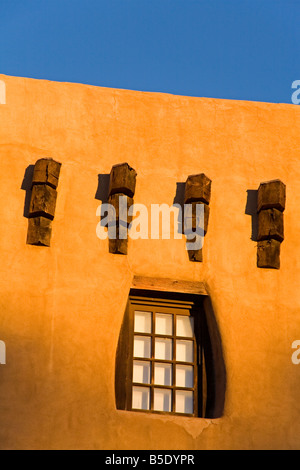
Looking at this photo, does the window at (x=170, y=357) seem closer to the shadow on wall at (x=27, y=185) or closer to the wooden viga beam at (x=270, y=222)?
the wooden viga beam at (x=270, y=222)

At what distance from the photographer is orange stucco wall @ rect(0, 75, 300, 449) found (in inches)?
304

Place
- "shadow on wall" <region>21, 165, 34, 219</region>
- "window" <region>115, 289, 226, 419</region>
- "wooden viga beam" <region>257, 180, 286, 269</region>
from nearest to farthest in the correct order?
"window" <region>115, 289, 226, 419</region> → "shadow on wall" <region>21, 165, 34, 219</region> → "wooden viga beam" <region>257, 180, 286, 269</region>

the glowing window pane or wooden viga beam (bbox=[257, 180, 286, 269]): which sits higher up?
wooden viga beam (bbox=[257, 180, 286, 269])

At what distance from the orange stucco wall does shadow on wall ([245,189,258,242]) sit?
0.05 meters

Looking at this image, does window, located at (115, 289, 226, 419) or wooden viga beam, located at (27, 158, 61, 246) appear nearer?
window, located at (115, 289, 226, 419)

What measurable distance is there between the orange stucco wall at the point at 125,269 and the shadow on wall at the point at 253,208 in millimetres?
47

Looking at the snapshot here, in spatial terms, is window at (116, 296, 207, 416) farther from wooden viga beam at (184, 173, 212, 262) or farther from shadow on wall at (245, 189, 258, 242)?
shadow on wall at (245, 189, 258, 242)

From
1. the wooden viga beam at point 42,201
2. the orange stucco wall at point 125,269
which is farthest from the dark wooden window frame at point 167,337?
the wooden viga beam at point 42,201

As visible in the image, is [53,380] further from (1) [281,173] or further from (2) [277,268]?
(1) [281,173]

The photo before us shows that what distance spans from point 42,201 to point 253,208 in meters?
1.92

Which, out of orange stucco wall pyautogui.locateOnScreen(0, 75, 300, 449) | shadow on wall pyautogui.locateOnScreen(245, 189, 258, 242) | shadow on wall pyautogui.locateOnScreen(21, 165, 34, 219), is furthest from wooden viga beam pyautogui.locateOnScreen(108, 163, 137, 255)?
shadow on wall pyautogui.locateOnScreen(245, 189, 258, 242)

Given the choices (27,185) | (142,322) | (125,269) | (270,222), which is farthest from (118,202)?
(270,222)

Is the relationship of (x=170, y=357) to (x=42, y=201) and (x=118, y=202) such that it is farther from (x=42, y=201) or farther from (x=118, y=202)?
(x=42, y=201)

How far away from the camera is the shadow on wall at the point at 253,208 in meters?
8.67
